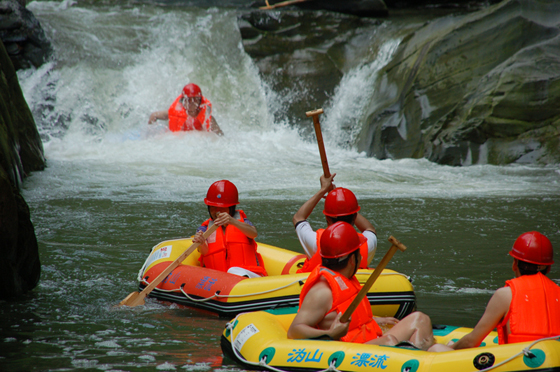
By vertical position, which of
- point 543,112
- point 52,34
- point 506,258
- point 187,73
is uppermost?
point 52,34

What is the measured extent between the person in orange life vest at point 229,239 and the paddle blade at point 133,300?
0.59 metres

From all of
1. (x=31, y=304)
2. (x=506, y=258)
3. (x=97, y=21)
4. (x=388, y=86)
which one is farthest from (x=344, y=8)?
(x=31, y=304)

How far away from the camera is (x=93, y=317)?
418 cm

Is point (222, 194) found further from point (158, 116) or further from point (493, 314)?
point (158, 116)

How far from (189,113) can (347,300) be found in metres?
9.39

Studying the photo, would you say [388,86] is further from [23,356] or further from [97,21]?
[23,356]

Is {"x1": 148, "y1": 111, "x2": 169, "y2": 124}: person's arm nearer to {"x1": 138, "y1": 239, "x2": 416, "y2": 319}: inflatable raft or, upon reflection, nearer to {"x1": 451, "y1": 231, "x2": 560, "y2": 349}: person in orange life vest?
{"x1": 138, "y1": 239, "x2": 416, "y2": 319}: inflatable raft

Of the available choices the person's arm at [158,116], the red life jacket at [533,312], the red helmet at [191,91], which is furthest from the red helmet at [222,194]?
the person's arm at [158,116]

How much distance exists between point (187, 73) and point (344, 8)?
4.29m

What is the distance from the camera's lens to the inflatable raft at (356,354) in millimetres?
2646

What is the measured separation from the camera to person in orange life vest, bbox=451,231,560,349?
2799 mm

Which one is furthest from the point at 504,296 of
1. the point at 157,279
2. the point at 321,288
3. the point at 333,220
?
the point at 157,279

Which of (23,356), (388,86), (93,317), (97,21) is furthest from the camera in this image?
(97,21)

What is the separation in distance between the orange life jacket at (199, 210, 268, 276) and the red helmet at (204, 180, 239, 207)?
0.16 metres
